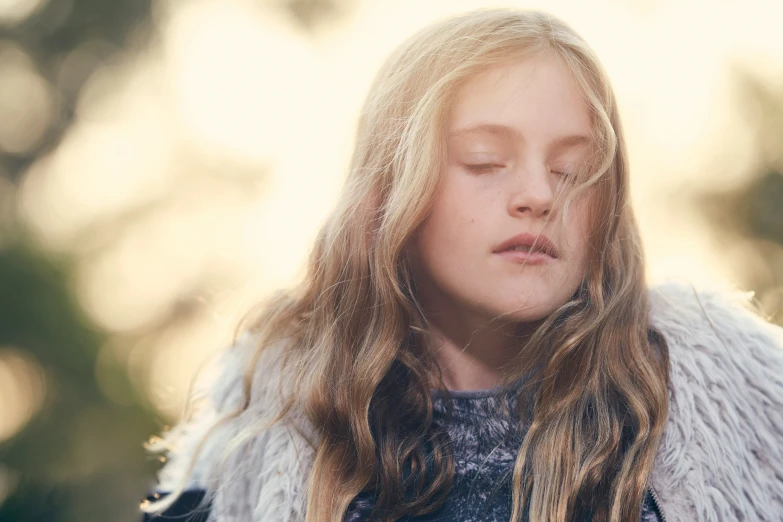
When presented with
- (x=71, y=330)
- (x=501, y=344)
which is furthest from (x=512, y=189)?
(x=71, y=330)

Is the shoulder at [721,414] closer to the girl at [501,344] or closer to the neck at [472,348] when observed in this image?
the girl at [501,344]

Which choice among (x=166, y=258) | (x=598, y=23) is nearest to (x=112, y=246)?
(x=166, y=258)

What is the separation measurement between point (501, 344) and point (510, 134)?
0.41 meters

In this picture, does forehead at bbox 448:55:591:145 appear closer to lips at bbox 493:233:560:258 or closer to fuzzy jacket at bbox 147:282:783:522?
lips at bbox 493:233:560:258

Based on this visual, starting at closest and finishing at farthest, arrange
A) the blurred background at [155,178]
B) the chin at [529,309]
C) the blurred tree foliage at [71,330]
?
the chin at [529,309], the blurred background at [155,178], the blurred tree foliage at [71,330]

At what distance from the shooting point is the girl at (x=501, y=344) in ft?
4.31

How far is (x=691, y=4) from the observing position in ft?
11.8

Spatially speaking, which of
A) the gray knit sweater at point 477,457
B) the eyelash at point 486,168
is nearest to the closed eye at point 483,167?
the eyelash at point 486,168

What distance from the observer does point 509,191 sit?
4.43ft

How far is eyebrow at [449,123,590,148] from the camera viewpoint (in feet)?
4.42

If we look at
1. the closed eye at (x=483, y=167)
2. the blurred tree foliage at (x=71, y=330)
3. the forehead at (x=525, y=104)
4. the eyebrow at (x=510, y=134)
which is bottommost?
the blurred tree foliage at (x=71, y=330)

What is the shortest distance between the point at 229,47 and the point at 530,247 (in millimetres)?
3288

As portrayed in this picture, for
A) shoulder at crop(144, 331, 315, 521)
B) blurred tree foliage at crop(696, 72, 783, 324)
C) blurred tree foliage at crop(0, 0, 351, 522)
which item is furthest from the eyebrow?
blurred tree foliage at crop(0, 0, 351, 522)

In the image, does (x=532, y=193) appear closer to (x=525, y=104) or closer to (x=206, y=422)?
(x=525, y=104)
